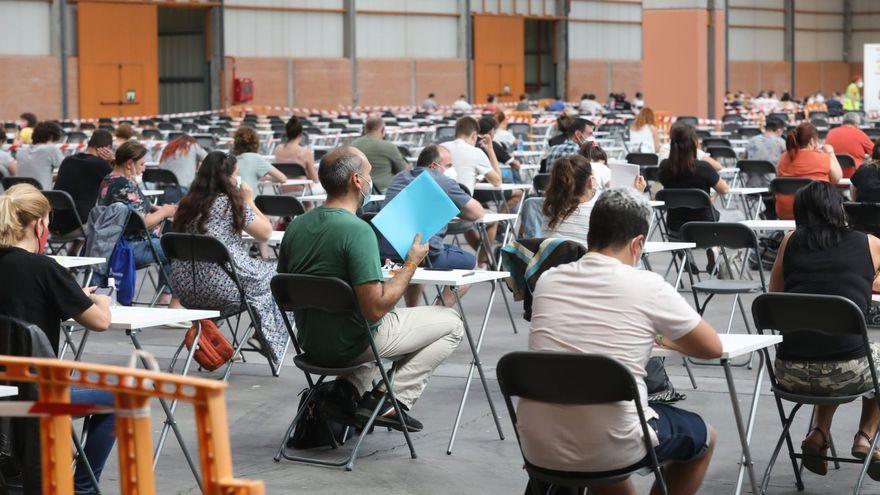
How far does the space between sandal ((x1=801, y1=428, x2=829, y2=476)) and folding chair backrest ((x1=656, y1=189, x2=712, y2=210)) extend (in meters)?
4.74

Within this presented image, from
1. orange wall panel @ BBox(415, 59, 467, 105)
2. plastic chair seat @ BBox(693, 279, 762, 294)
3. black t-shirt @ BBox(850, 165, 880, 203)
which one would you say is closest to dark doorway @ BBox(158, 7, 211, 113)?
orange wall panel @ BBox(415, 59, 467, 105)

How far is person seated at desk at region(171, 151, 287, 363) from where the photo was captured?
7184 mm

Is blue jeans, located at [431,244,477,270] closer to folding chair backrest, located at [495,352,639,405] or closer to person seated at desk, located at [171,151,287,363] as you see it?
person seated at desk, located at [171,151,287,363]

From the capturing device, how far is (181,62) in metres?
33.5

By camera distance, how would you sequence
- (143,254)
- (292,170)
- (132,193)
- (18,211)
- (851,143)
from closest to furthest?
(18,211)
(132,193)
(143,254)
(292,170)
(851,143)

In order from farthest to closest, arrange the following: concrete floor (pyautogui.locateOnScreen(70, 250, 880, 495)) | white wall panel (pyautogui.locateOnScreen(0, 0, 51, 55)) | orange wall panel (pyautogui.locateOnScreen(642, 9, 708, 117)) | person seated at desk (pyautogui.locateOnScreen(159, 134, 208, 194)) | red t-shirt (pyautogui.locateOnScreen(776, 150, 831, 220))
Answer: white wall panel (pyautogui.locateOnScreen(0, 0, 51, 55)) < orange wall panel (pyautogui.locateOnScreen(642, 9, 708, 117)) < person seated at desk (pyautogui.locateOnScreen(159, 134, 208, 194)) < red t-shirt (pyautogui.locateOnScreen(776, 150, 831, 220)) < concrete floor (pyautogui.locateOnScreen(70, 250, 880, 495))

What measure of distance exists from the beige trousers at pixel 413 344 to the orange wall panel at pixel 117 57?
25.1 m

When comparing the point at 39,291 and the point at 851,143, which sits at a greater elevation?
the point at 851,143

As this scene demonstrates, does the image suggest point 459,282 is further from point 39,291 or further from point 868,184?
point 868,184

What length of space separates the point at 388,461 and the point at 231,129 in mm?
18885

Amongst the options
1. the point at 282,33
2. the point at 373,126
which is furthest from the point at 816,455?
the point at 282,33

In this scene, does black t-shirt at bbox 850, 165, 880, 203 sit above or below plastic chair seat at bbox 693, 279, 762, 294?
above

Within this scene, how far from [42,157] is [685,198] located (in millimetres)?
6122

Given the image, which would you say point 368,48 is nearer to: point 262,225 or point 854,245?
point 262,225
